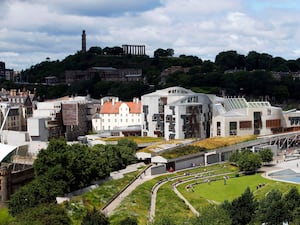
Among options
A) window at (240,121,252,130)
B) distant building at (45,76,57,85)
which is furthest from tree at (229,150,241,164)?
distant building at (45,76,57,85)

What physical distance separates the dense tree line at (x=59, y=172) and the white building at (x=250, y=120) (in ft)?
79.7

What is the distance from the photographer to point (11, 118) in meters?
76.4

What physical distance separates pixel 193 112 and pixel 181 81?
4789 centimetres

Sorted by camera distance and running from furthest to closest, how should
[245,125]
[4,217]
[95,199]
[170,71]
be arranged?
[170,71] < [245,125] < [95,199] < [4,217]

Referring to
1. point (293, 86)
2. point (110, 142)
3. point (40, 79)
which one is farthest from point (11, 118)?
point (40, 79)

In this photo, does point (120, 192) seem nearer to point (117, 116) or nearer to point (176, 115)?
point (176, 115)

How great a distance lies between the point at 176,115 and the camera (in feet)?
242

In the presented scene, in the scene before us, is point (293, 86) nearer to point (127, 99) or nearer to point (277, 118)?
point (127, 99)

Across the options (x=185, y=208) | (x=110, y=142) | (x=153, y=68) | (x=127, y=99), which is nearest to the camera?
(x=185, y=208)

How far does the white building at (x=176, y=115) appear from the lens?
7425 centimetres

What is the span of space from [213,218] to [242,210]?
4999 mm

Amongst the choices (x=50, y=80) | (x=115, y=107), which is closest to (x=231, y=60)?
(x=50, y=80)

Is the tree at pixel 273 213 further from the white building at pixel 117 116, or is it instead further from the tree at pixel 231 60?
the tree at pixel 231 60

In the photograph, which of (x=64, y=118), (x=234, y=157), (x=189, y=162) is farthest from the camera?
(x=64, y=118)
